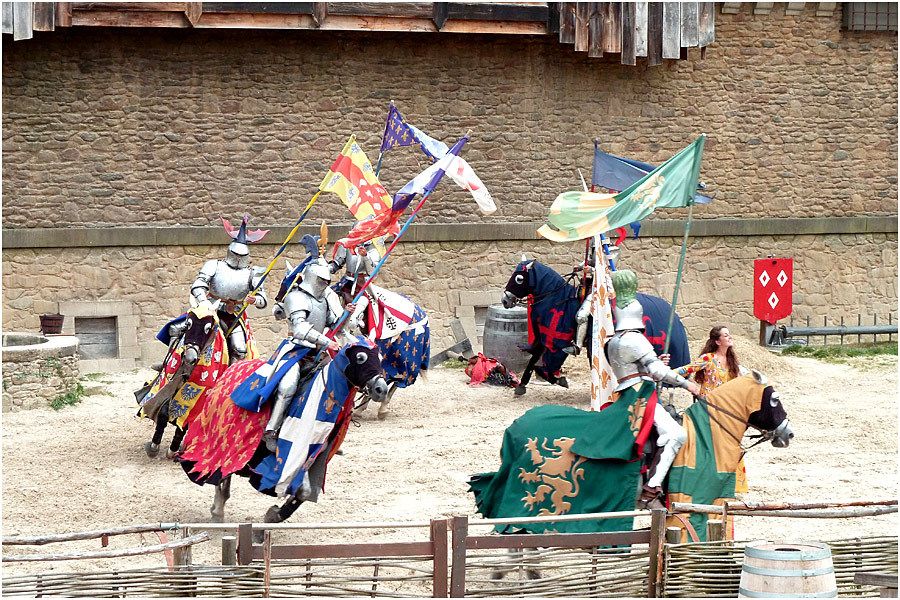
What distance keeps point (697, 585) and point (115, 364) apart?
384 inches

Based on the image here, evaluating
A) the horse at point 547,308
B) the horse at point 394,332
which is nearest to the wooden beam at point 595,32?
the horse at point 547,308

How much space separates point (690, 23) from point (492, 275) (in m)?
3.78

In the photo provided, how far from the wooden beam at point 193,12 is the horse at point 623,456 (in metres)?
8.47

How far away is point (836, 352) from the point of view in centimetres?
1530

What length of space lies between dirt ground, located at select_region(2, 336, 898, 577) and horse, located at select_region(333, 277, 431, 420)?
476 millimetres

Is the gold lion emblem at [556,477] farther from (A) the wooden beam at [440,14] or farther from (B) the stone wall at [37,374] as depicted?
(A) the wooden beam at [440,14]

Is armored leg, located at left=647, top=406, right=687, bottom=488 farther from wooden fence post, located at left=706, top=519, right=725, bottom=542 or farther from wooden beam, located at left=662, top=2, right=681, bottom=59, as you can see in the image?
wooden beam, located at left=662, top=2, right=681, bottom=59

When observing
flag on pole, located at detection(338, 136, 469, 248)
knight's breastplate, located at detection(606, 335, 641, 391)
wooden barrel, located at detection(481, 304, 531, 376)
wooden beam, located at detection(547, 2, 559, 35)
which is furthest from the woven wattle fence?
wooden beam, located at detection(547, 2, 559, 35)

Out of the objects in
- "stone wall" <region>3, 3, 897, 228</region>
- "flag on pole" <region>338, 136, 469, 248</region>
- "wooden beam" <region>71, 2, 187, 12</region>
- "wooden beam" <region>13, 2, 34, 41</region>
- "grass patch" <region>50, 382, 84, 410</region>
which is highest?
"wooden beam" <region>71, 2, 187, 12</region>

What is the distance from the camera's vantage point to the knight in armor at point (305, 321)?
25.0 ft

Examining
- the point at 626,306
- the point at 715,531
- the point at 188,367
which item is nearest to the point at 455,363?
the point at 188,367

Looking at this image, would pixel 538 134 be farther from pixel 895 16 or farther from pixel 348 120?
pixel 895 16

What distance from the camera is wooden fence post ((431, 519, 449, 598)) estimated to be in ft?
18.2

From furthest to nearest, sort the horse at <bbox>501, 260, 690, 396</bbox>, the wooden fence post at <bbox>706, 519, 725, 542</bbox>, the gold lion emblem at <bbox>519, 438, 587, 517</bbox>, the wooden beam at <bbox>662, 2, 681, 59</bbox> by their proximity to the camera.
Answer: the wooden beam at <bbox>662, 2, 681, 59</bbox>
the horse at <bbox>501, 260, 690, 396</bbox>
the gold lion emblem at <bbox>519, 438, 587, 517</bbox>
the wooden fence post at <bbox>706, 519, 725, 542</bbox>
